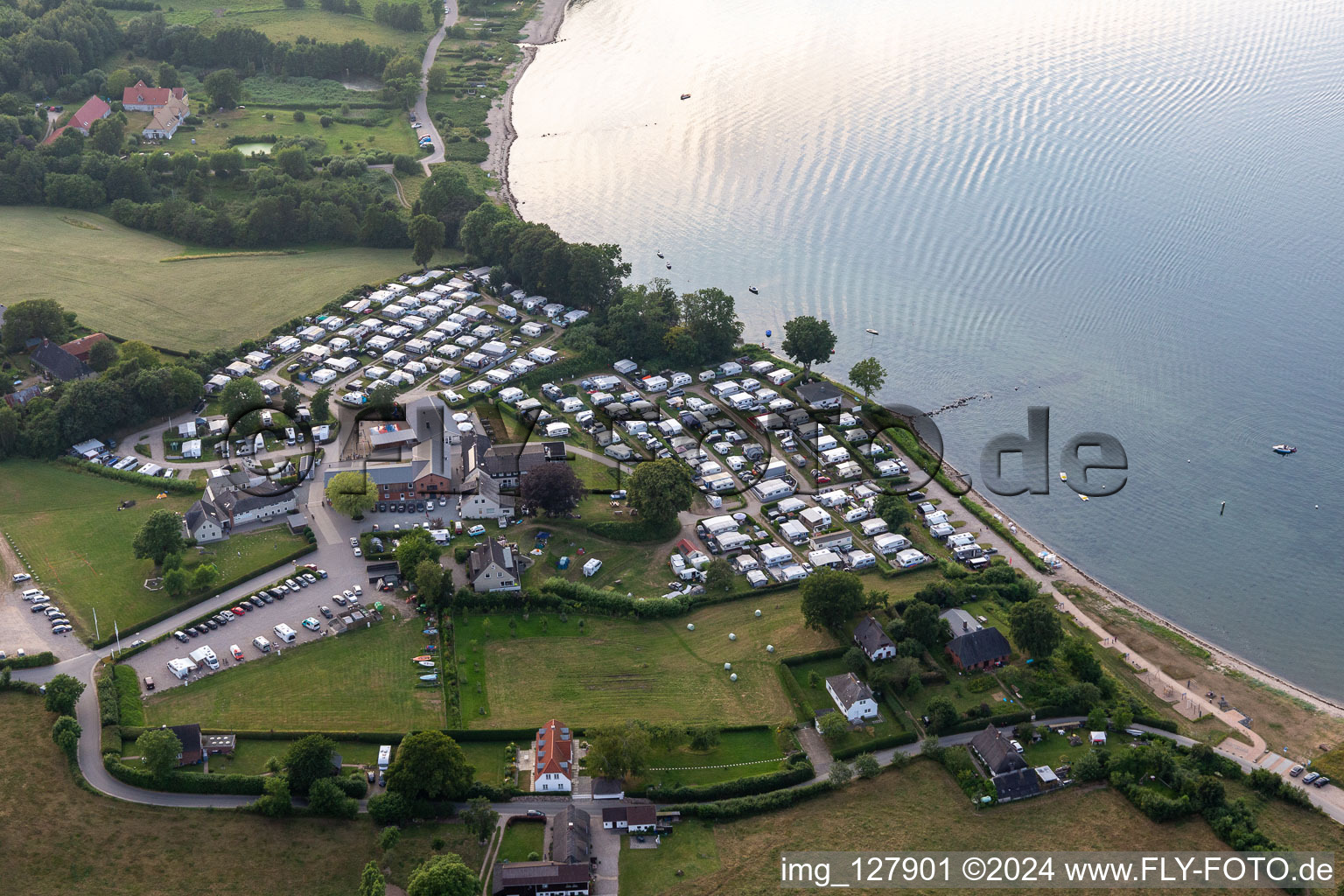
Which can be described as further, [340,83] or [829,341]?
[340,83]

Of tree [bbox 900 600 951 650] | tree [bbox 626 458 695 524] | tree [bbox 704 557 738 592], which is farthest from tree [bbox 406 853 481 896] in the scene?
tree [bbox 626 458 695 524]

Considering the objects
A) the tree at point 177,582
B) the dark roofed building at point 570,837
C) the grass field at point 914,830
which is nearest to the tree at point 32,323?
the tree at point 177,582

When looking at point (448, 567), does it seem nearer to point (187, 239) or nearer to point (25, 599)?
point (25, 599)

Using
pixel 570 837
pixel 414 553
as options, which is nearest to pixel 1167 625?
pixel 570 837

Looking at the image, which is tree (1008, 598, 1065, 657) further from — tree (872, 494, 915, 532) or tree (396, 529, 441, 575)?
tree (396, 529, 441, 575)

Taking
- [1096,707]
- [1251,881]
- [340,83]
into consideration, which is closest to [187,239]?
[340,83]

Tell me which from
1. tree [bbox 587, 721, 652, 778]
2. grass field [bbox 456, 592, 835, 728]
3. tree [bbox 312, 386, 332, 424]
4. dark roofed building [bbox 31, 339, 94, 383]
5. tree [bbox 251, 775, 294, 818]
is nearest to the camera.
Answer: tree [bbox 251, 775, 294, 818]

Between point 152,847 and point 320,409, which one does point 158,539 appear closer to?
point 320,409

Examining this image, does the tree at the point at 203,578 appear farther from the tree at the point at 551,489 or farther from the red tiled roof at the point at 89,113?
the red tiled roof at the point at 89,113
